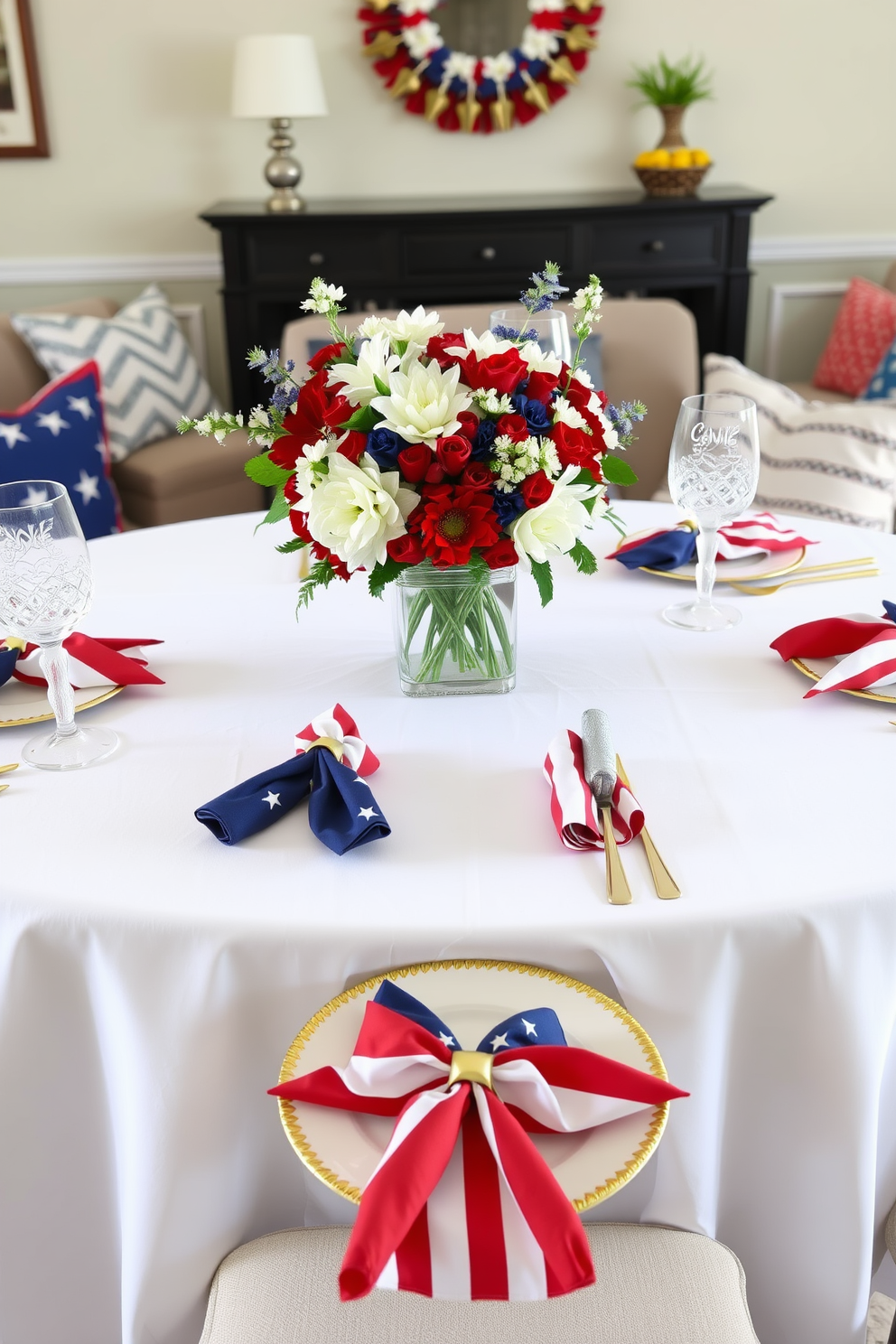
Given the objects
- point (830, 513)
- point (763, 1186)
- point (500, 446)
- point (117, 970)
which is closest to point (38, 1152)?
point (117, 970)

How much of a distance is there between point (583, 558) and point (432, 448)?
0.70ft

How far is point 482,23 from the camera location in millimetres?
3490

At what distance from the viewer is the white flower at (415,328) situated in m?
1.05

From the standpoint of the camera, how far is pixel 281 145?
134 inches

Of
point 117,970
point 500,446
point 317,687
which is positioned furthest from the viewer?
point 317,687

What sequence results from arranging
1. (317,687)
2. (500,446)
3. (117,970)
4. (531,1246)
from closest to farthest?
(531,1246)
(117,970)
(500,446)
(317,687)

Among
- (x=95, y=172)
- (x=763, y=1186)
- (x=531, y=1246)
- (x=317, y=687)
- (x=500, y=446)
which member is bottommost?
(x=763, y=1186)

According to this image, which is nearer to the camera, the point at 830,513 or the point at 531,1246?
the point at 531,1246

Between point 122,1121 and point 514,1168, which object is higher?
point 514,1168

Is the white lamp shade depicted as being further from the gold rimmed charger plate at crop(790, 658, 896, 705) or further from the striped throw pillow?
the gold rimmed charger plate at crop(790, 658, 896, 705)

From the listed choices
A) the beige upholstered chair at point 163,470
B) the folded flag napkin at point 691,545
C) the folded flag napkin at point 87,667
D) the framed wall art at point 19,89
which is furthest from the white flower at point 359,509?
the framed wall art at point 19,89

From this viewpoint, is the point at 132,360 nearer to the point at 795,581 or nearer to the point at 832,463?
the point at 832,463

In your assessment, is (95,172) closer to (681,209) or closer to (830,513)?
(681,209)

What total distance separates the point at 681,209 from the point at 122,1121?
312 cm
